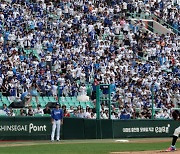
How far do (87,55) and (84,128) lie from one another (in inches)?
386

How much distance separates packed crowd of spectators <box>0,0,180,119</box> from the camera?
4188 cm

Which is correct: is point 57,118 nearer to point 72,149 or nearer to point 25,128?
point 25,128

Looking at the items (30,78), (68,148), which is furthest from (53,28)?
(68,148)

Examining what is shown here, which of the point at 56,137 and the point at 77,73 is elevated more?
the point at 77,73

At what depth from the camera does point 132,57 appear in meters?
50.6

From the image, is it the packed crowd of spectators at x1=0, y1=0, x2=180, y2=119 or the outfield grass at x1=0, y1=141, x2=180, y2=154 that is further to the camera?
the packed crowd of spectators at x1=0, y1=0, x2=180, y2=119

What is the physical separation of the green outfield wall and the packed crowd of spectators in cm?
66

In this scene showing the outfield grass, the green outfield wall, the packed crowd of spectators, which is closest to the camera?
the outfield grass

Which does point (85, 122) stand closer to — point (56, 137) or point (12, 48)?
point (56, 137)

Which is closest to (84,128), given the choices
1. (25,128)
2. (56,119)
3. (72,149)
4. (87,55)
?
(56,119)

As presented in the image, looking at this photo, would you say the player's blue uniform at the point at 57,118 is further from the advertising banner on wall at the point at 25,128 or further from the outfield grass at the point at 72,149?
the outfield grass at the point at 72,149

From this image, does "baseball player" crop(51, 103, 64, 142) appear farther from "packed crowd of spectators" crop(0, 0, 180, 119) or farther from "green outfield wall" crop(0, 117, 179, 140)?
"packed crowd of spectators" crop(0, 0, 180, 119)

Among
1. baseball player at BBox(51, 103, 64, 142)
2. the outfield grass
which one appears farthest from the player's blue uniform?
the outfield grass

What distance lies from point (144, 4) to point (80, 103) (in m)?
18.7
